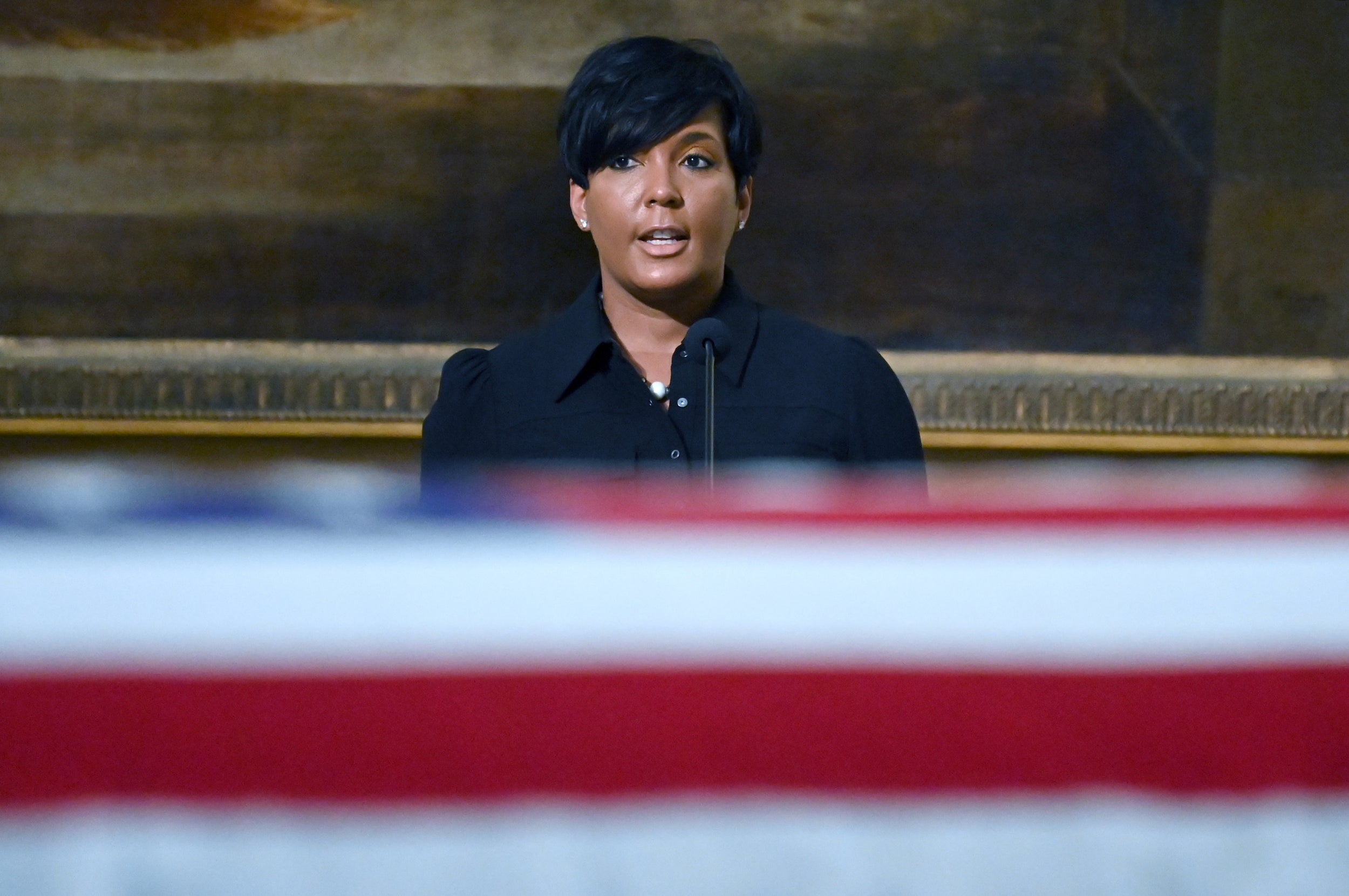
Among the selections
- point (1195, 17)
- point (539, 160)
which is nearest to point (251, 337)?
point (539, 160)

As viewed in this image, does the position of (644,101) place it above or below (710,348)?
above

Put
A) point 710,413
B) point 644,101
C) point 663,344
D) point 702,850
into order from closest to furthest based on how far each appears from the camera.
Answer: point 702,850, point 710,413, point 644,101, point 663,344

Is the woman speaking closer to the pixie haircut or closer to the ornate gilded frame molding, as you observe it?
the pixie haircut

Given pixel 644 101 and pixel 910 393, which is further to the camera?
pixel 910 393

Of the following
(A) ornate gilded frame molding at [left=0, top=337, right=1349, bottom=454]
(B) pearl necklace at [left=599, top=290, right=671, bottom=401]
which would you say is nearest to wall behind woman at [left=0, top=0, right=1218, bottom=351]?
(A) ornate gilded frame molding at [left=0, top=337, right=1349, bottom=454]

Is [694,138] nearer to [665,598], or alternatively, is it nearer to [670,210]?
[670,210]

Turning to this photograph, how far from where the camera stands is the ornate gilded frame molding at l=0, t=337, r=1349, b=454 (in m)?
3.31

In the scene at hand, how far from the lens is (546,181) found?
338 centimetres

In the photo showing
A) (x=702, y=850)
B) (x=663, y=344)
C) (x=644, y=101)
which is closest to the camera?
(x=702, y=850)

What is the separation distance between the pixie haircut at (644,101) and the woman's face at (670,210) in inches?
0.6

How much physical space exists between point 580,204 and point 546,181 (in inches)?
A: 61.1

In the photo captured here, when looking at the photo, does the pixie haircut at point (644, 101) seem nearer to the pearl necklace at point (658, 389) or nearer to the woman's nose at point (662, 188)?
the woman's nose at point (662, 188)

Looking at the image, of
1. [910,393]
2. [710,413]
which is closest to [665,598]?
[710,413]

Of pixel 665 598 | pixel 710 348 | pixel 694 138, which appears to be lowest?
pixel 665 598
